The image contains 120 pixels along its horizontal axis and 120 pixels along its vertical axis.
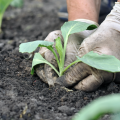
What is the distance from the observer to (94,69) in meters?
1.21

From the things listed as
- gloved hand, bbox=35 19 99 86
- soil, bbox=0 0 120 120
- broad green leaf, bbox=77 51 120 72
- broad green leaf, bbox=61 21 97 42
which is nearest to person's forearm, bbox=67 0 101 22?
gloved hand, bbox=35 19 99 86

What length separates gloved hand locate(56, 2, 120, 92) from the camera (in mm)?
1212

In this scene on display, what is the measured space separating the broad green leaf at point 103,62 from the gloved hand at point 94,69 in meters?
0.13

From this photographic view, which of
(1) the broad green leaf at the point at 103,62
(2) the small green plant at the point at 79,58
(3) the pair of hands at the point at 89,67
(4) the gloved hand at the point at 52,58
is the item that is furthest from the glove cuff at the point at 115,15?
(1) the broad green leaf at the point at 103,62

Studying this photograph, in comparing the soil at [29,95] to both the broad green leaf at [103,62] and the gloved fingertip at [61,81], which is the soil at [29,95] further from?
the broad green leaf at [103,62]

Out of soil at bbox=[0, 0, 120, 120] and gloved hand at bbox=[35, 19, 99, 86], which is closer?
soil at bbox=[0, 0, 120, 120]

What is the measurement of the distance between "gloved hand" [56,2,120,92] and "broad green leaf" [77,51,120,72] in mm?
128

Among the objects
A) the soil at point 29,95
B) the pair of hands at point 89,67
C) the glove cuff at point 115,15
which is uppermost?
the glove cuff at point 115,15

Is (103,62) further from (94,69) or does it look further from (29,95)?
(29,95)

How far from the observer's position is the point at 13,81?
4.53 ft

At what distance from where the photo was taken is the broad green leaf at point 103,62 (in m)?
1.01

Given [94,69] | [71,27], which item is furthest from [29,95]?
[71,27]

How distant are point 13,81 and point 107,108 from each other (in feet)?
3.14

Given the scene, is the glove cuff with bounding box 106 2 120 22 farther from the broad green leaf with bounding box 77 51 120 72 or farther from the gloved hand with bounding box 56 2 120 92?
the broad green leaf with bounding box 77 51 120 72
